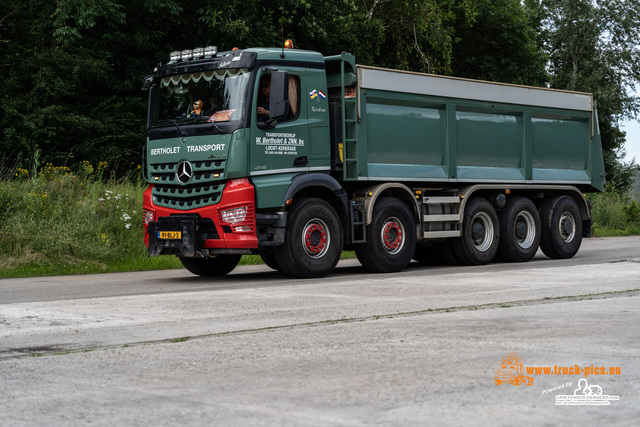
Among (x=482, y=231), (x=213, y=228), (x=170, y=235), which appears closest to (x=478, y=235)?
(x=482, y=231)

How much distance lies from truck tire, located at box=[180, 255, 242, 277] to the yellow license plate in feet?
Answer: 4.74

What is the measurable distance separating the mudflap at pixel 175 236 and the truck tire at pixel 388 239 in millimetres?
2781

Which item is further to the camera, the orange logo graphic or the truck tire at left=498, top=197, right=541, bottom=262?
the truck tire at left=498, top=197, right=541, bottom=262

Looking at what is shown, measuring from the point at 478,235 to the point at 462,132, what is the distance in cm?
192

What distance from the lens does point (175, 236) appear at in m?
13.2

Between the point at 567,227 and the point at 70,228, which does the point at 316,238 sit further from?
the point at 567,227

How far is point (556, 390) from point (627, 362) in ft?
3.57

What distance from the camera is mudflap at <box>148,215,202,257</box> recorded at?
13.1 metres

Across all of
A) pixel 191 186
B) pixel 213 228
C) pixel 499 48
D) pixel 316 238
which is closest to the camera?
pixel 213 228

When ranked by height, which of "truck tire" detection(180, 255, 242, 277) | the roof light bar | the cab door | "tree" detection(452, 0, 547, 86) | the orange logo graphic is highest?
"tree" detection(452, 0, 547, 86)

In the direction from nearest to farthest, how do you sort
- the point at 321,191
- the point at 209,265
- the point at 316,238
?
the point at 316,238 → the point at 321,191 → the point at 209,265

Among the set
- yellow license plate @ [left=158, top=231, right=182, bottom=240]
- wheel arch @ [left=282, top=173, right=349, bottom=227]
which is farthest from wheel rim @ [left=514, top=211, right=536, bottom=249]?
yellow license plate @ [left=158, top=231, right=182, bottom=240]

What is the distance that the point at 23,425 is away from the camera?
15.0 feet

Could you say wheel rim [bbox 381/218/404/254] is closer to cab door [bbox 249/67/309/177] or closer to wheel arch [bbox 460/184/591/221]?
wheel arch [bbox 460/184/591/221]
